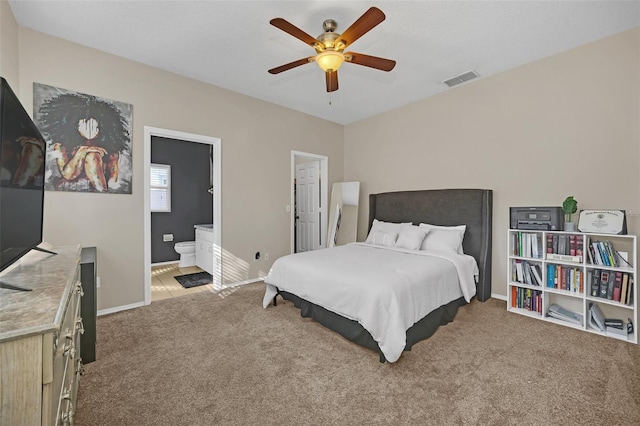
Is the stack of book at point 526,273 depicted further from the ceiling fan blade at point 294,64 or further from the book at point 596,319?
the ceiling fan blade at point 294,64

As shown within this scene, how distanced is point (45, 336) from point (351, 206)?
4531 millimetres

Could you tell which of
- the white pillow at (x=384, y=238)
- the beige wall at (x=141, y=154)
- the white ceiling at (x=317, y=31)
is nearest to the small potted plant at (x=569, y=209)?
the white ceiling at (x=317, y=31)

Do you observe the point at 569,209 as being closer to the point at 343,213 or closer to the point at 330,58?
the point at 330,58

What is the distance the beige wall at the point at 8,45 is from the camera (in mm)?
2104

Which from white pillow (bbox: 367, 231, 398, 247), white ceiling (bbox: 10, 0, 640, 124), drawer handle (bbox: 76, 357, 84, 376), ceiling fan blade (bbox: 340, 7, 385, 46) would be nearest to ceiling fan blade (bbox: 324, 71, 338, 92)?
ceiling fan blade (bbox: 340, 7, 385, 46)

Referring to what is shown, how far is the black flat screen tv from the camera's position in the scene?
108cm

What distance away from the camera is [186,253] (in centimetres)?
522

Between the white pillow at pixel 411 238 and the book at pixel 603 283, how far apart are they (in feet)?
5.40

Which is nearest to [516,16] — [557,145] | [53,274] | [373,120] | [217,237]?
→ [557,145]

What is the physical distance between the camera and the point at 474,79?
11.7ft

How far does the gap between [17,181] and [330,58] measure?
83.9 inches

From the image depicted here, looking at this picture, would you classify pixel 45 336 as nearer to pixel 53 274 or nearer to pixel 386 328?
pixel 53 274

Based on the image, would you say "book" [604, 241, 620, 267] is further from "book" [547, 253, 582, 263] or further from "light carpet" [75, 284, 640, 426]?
"light carpet" [75, 284, 640, 426]

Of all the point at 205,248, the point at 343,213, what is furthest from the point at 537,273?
the point at 205,248
